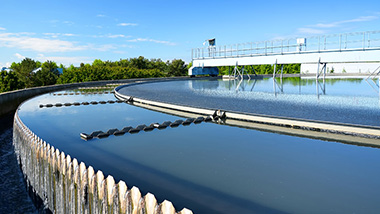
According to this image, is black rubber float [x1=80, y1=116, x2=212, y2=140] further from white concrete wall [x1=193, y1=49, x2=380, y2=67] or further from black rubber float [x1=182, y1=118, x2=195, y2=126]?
white concrete wall [x1=193, y1=49, x2=380, y2=67]

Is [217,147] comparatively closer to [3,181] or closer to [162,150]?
[162,150]

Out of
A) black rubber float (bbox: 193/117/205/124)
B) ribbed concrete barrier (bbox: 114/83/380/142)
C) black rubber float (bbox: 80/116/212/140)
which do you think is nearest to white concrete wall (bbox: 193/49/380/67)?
ribbed concrete barrier (bbox: 114/83/380/142)

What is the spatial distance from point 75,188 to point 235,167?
A: 4.27 metres

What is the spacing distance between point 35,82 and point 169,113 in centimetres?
4751

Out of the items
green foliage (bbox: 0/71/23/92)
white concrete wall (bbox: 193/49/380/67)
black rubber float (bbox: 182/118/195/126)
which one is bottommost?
black rubber float (bbox: 182/118/195/126)

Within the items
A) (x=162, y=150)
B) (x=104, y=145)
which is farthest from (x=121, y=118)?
(x=162, y=150)

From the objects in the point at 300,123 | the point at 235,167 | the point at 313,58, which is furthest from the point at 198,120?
the point at 313,58

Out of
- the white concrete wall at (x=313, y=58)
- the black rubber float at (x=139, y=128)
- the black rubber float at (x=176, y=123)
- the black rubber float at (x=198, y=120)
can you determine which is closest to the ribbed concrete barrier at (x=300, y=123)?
the black rubber float at (x=198, y=120)

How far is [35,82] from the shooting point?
54969mm

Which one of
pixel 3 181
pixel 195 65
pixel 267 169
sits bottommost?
pixel 3 181

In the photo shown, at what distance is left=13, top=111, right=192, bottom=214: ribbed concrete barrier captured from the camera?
421cm

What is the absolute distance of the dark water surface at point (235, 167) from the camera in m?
6.14

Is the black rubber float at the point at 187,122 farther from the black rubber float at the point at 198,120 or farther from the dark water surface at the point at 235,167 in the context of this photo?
the dark water surface at the point at 235,167

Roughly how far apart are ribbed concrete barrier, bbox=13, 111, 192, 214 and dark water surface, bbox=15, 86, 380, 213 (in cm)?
142
